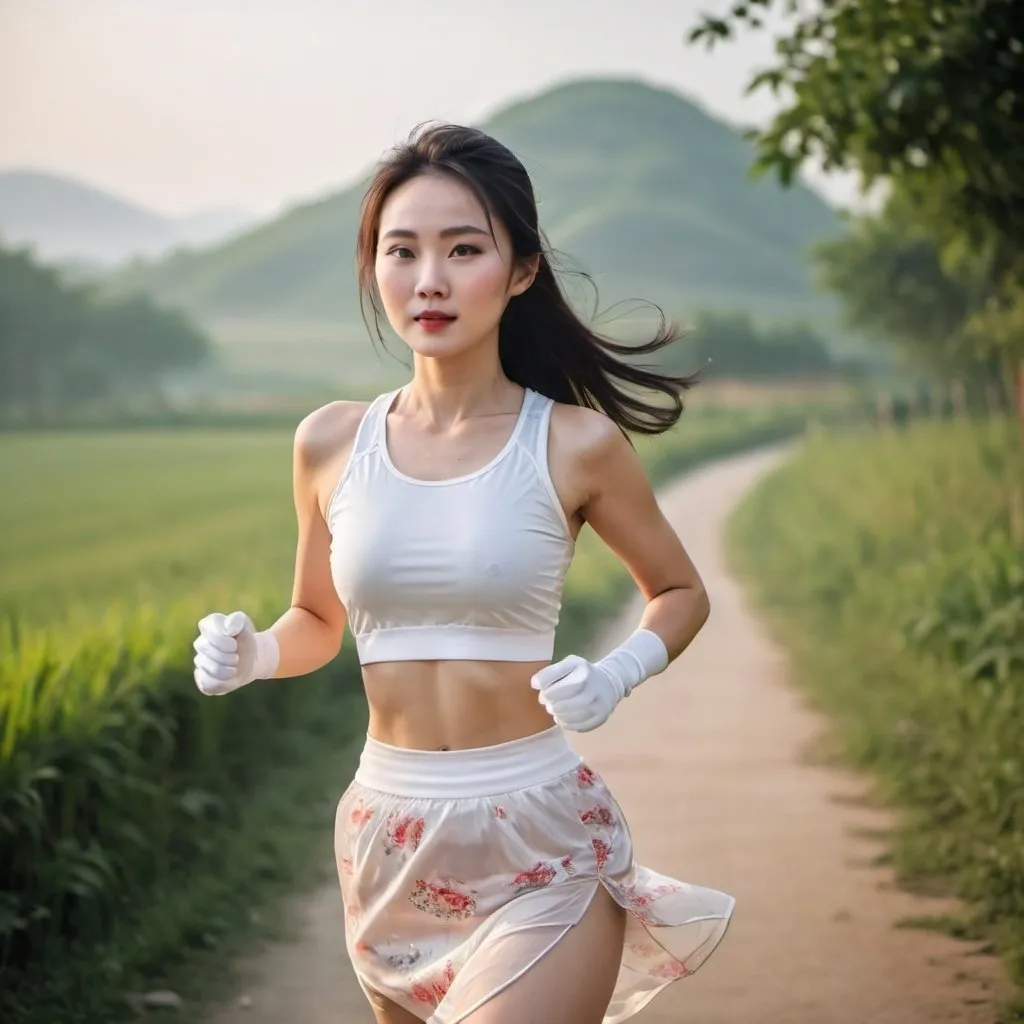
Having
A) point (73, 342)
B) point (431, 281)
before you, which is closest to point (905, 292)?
point (73, 342)

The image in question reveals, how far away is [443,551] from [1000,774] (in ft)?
10.4

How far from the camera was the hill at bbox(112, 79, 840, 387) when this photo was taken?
71.8 feet

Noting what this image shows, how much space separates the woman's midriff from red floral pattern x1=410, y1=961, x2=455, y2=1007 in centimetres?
28

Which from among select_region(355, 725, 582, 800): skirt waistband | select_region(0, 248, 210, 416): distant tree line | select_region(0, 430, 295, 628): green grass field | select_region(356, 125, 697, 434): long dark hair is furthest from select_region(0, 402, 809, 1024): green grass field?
select_region(0, 248, 210, 416): distant tree line

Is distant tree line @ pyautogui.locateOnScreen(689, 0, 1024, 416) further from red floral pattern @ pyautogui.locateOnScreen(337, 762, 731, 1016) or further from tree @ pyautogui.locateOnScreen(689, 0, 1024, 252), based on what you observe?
red floral pattern @ pyautogui.locateOnScreen(337, 762, 731, 1016)

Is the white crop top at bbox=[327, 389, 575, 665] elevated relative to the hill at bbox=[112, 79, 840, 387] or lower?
elevated

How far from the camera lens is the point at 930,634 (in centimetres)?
654

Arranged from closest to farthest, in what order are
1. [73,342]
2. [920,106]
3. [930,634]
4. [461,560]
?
1. [461,560]
2. [920,106]
3. [930,634]
4. [73,342]

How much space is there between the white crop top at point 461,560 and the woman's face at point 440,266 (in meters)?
0.17

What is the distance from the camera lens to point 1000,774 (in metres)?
4.92

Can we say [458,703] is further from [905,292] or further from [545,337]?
[905,292]

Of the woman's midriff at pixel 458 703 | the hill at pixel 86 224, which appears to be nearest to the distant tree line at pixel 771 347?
the hill at pixel 86 224

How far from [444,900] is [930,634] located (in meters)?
4.63

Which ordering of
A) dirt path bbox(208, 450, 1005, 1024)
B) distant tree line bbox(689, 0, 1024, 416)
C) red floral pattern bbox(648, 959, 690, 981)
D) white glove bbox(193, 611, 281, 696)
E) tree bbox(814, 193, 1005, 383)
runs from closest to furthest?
white glove bbox(193, 611, 281, 696) → red floral pattern bbox(648, 959, 690, 981) → dirt path bbox(208, 450, 1005, 1024) → distant tree line bbox(689, 0, 1024, 416) → tree bbox(814, 193, 1005, 383)
